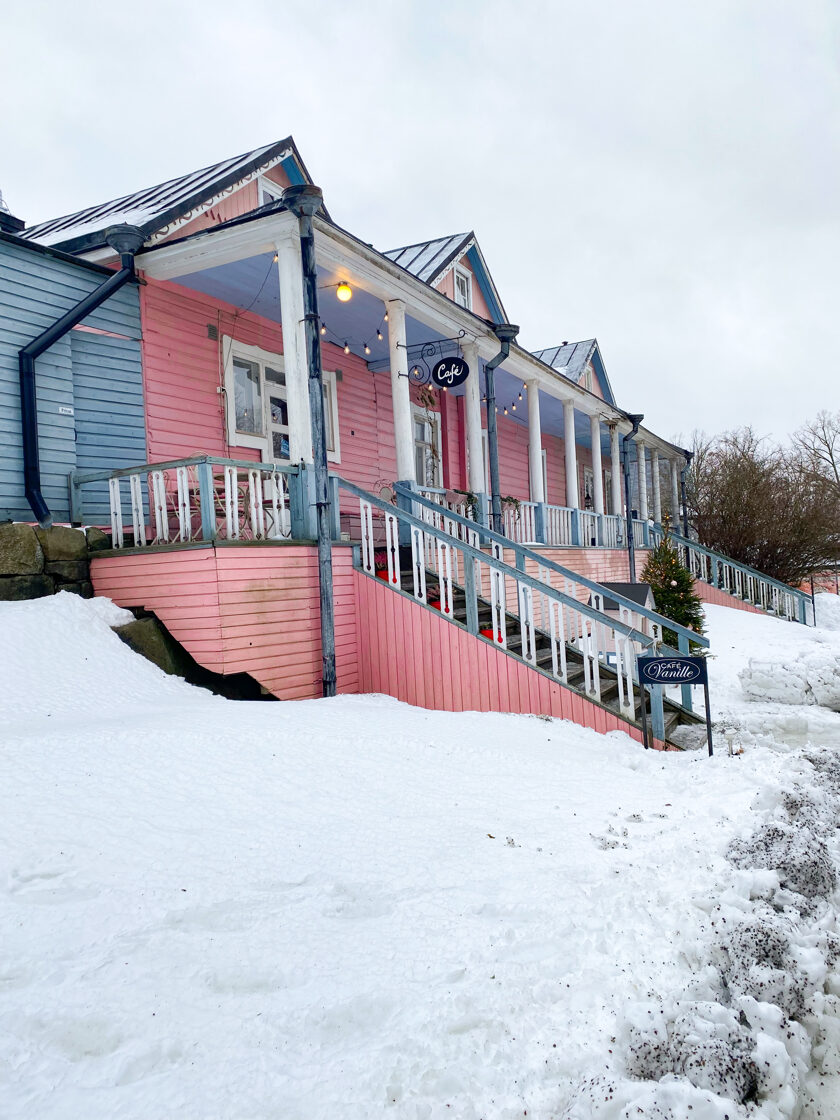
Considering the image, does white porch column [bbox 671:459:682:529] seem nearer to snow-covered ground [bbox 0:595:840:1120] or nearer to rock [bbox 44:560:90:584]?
snow-covered ground [bbox 0:595:840:1120]

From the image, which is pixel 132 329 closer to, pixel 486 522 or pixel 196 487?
pixel 196 487

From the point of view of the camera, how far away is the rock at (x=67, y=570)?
245 inches

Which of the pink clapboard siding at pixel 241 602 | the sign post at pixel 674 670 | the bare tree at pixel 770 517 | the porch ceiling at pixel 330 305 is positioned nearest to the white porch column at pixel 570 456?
the porch ceiling at pixel 330 305

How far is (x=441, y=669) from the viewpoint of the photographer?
6383 mm

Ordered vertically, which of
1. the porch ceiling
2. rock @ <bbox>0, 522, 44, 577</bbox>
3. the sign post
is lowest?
the sign post

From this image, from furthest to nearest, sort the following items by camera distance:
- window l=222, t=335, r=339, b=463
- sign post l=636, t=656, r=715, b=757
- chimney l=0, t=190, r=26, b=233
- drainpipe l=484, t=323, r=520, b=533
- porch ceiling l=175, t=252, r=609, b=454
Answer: drainpipe l=484, t=323, r=520, b=533 → window l=222, t=335, r=339, b=463 → chimney l=0, t=190, r=26, b=233 → porch ceiling l=175, t=252, r=609, b=454 → sign post l=636, t=656, r=715, b=757

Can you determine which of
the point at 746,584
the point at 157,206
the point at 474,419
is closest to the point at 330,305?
the point at 157,206

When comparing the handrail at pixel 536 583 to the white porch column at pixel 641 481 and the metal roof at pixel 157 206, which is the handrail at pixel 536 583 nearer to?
the metal roof at pixel 157 206

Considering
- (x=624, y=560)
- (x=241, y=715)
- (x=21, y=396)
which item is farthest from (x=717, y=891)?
(x=624, y=560)

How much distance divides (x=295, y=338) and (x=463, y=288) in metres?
7.89

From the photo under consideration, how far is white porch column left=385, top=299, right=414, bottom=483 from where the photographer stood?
335 inches

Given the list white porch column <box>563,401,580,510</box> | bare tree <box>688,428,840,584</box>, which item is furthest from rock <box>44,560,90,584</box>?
bare tree <box>688,428,840,584</box>

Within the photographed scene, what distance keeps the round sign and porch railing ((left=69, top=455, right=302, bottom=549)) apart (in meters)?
3.87

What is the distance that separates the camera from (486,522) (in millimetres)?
10469
